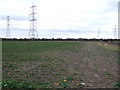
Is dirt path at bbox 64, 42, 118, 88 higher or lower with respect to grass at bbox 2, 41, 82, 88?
lower

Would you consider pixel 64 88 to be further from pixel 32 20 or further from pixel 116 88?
pixel 32 20

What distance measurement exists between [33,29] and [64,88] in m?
80.2

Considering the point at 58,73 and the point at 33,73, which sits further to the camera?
the point at 58,73

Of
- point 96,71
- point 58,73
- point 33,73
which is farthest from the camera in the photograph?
point 96,71

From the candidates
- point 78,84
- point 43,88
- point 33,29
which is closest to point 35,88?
point 43,88

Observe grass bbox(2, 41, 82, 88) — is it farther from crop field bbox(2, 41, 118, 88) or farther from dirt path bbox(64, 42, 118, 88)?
dirt path bbox(64, 42, 118, 88)

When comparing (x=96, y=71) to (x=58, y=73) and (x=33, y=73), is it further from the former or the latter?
(x=33, y=73)

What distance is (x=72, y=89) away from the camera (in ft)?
32.4

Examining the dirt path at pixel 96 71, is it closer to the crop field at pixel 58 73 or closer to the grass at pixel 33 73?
the crop field at pixel 58 73

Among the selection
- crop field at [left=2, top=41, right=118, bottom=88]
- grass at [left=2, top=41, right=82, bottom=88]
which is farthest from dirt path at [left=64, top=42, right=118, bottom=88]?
grass at [left=2, top=41, right=82, bottom=88]

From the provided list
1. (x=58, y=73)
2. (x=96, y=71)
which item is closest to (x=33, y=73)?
(x=58, y=73)

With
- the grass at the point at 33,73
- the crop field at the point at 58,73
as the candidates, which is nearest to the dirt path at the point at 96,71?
the crop field at the point at 58,73

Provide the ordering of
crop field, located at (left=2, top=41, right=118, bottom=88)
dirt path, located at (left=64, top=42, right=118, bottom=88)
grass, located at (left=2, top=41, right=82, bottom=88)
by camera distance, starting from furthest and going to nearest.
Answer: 1. dirt path, located at (left=64, top=42, right=118, bottom=88)
2. crop field, located at (left=2, top=41, right=118, bottom=88)
3. grass, located at (left=2, top=41, right=82, bottom=88)

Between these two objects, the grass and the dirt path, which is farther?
the dirt path
